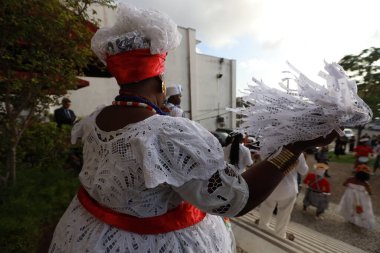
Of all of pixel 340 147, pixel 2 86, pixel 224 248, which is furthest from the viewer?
pixel 340 147

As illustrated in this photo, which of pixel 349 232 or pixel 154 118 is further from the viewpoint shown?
pixel 349 232

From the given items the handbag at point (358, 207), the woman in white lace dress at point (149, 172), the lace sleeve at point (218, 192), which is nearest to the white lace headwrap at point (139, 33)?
the woman in white lace dress at point (149, 172)

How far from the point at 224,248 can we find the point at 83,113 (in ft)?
41.7

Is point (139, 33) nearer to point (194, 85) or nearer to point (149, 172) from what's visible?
point (149, 172)

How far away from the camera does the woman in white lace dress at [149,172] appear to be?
1.01m

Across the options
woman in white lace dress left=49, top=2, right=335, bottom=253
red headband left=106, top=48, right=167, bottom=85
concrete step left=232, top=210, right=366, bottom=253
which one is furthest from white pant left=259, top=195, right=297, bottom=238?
red headband left=106, top=48, right=167, bottom=85

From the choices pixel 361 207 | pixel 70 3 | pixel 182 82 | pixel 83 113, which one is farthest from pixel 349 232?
pixel 182 82

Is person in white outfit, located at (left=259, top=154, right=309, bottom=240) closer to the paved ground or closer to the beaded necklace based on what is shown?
the paved ground

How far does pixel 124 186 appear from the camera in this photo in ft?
3.59

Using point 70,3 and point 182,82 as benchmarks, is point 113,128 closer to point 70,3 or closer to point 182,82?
point 70,3

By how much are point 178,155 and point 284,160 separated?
1.55ft

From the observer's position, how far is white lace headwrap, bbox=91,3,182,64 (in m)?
1.21

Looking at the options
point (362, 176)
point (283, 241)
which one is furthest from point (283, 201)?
point (362, 176)

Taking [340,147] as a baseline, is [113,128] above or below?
above
